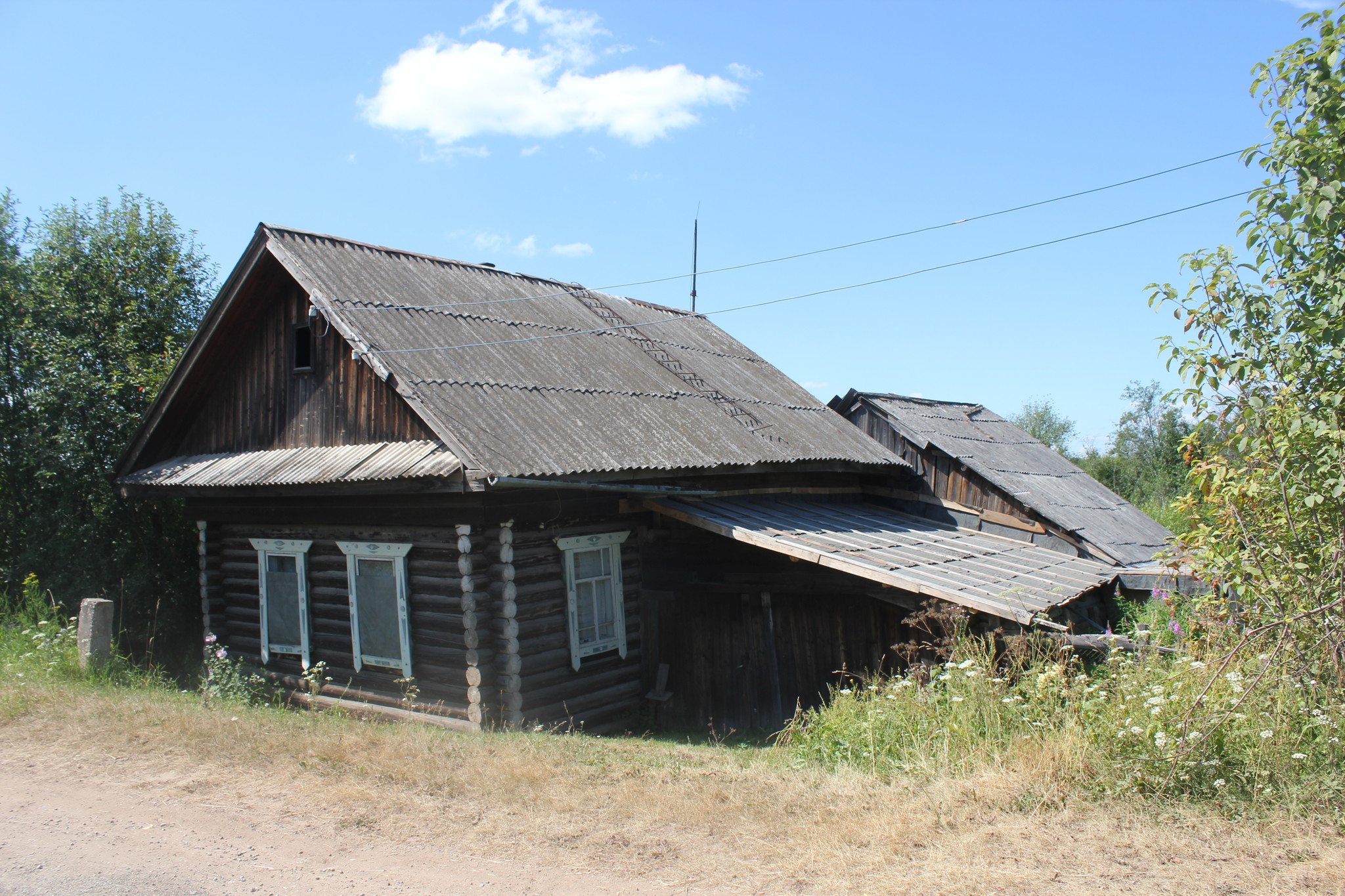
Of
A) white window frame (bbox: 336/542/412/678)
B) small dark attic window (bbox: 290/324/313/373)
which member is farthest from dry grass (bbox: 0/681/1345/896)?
small dark attic window (bbox: 290/324/313/373)

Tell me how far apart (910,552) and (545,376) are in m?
4.93

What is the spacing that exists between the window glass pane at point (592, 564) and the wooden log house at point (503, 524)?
0.10 ft

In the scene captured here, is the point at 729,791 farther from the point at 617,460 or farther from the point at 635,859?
the point at 617,460

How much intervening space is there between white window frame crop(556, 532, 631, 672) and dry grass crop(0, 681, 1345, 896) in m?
1.58

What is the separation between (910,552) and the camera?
10.0 meters

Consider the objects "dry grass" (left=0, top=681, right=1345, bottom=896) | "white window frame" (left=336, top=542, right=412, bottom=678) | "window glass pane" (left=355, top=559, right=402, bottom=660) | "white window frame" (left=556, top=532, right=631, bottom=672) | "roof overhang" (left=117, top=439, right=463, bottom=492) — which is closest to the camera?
"dry grass" (left=0, top=681, right=1345, bottom=896)

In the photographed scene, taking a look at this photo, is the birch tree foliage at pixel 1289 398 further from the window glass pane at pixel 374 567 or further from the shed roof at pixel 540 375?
the window glass pane at pixel 374 567

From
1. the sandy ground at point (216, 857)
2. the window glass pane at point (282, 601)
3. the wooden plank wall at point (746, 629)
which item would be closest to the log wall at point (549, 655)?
the wooden plank wall at point (746, 629)

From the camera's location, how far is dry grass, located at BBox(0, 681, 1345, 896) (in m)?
4.71

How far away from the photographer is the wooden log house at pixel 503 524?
9062 mm

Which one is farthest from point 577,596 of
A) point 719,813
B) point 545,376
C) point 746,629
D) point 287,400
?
point 287,400

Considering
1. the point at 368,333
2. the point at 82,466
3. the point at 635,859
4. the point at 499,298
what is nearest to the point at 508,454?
the point at 368,333

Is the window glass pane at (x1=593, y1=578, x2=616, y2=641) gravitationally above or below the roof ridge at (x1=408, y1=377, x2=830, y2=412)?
below

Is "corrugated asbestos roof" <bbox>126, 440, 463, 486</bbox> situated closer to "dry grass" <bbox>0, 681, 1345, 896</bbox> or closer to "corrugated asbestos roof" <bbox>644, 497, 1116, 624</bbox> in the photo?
"dry grass" <bbox>0, 681, 1345, 896</bbox>
